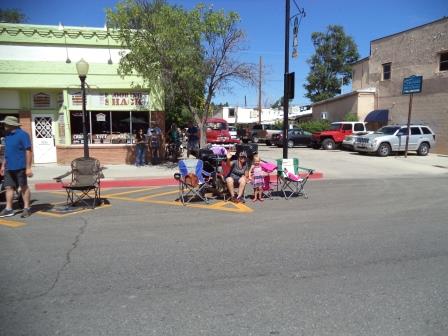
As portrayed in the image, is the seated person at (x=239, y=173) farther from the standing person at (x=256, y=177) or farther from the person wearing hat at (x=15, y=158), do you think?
the person wearing hat at (x=15, y=158)

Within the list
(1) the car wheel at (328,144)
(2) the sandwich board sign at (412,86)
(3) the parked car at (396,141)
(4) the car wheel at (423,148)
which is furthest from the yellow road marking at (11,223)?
(1) the car wheel at (328,144)

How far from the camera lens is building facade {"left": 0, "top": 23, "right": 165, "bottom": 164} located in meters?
16.6

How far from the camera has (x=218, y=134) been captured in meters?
29.5

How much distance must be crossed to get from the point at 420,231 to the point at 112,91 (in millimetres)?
13663

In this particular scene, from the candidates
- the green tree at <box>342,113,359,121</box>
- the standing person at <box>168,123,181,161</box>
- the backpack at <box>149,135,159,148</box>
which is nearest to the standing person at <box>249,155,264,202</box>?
the backpack at <box>149,135,159,148</box>

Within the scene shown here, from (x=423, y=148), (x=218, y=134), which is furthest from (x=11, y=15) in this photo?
(x=423, y=148)

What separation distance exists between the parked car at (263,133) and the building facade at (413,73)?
6.53m

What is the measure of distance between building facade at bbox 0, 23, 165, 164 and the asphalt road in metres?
9.76

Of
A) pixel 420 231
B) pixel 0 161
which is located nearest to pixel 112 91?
pixel 0 161

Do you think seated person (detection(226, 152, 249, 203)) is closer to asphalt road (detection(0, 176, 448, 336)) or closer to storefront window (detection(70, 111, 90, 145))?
asphalt road (detection(0, 176, 448, 336))

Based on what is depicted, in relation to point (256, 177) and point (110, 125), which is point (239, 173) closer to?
point (256, 177)

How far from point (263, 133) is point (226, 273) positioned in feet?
97.5

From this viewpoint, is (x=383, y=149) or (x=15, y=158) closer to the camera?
(x=15, y=158)

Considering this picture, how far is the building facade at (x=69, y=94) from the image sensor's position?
54.5 ft
